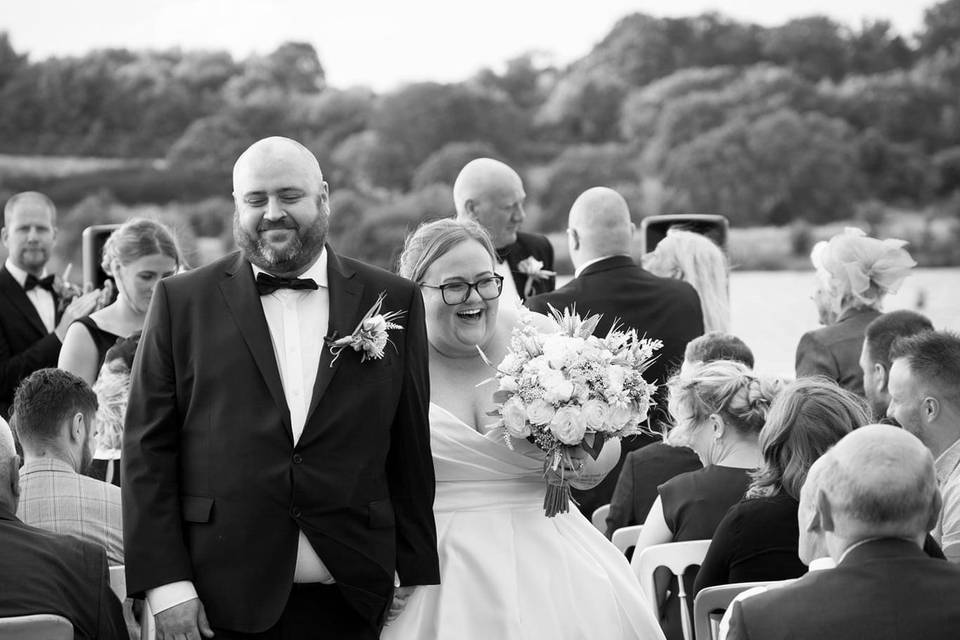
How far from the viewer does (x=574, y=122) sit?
1364cm

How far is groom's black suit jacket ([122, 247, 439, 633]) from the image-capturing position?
290 centimetres

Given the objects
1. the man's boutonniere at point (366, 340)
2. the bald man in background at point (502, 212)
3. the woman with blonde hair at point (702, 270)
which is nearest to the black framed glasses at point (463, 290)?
the man's boutonniere at point (366, 340)

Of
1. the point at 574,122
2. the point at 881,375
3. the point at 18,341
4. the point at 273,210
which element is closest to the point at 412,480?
the point at 273,210

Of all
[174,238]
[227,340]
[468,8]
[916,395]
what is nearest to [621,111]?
[468,8]

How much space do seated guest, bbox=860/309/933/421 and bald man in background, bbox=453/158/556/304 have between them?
2.04 m

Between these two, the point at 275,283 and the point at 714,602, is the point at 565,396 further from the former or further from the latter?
the point at 275,283

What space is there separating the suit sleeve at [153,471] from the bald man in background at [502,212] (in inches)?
135

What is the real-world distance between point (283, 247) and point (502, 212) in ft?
11.5

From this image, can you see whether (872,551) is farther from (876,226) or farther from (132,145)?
(132,145)

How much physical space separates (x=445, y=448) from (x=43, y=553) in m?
1.18

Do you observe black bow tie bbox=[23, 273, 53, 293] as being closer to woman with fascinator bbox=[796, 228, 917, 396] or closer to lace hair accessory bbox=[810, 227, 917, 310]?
woman with fascinator bbox=[796, 228, 917, 396]

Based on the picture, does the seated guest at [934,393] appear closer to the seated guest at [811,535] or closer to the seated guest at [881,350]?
the seated guest at [881,350]

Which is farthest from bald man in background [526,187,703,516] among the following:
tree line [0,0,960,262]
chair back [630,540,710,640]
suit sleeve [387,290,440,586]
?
tree line [0,0,960,262]

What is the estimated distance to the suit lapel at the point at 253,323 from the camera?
9.73 feet
